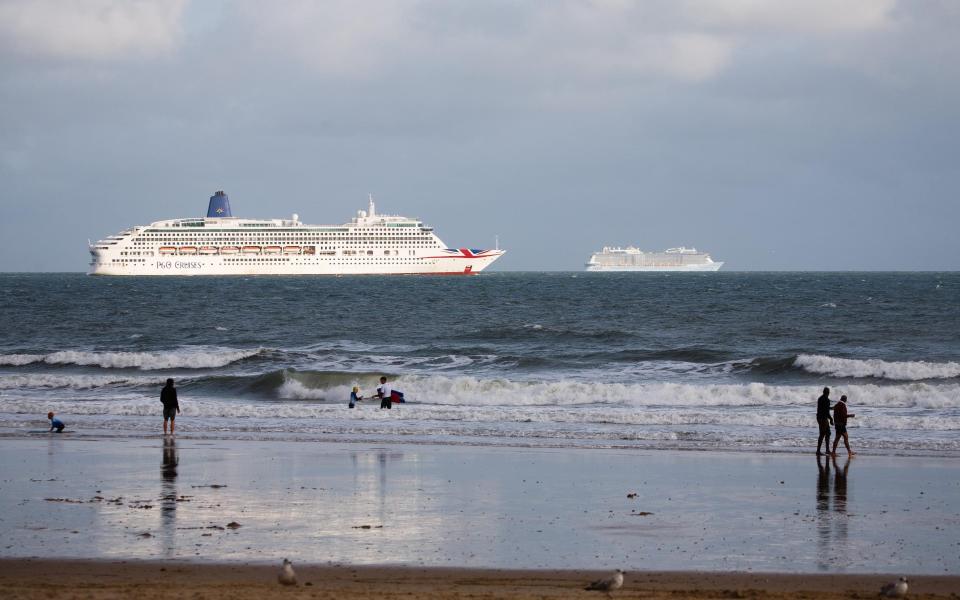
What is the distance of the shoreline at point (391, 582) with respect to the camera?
7.11 meters

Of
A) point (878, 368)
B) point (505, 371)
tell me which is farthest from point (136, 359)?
point (878, 368)

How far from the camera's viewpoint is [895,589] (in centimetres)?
719

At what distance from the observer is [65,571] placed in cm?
775

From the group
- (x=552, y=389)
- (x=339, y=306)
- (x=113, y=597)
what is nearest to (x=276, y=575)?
(x=113, y=597)

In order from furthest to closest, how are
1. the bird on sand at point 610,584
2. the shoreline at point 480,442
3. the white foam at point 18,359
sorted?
the white foam at point 18,359
the shoreline at point 480,442
the bird on sand at point 610,584

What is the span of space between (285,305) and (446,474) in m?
47.5

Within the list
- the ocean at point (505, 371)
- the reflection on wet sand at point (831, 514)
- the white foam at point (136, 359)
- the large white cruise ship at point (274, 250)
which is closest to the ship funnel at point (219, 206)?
the large white cruise ship at point (274, 250)

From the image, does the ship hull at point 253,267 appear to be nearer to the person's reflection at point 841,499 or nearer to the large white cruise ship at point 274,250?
the large white cruise ship at point 274,250

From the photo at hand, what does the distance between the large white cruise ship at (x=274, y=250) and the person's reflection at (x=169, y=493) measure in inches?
4635

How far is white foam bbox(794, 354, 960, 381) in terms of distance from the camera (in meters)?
27.9

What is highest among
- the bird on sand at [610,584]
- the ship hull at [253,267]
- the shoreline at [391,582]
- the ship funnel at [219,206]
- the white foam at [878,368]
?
the ship funnel at [219,206]

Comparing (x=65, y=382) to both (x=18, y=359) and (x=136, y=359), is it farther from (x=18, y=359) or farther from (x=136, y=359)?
(x=18, y=359)

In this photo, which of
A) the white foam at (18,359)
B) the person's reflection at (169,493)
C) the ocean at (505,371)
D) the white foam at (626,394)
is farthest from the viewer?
the white foam at (18,359)

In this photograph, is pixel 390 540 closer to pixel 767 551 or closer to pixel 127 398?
pixel 767 551
